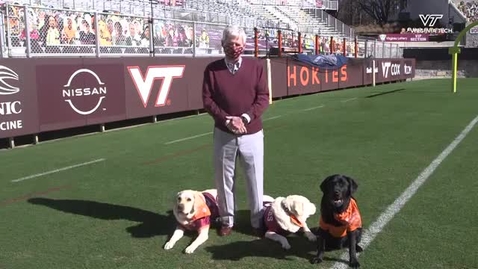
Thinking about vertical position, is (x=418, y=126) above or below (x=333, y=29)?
below

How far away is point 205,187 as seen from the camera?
6.77m

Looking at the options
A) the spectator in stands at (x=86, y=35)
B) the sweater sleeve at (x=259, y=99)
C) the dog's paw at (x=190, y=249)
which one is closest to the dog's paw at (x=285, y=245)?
the dog's paw at (x=190, y=249)

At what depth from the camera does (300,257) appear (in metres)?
4.25

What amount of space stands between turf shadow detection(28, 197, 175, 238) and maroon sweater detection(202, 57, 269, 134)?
1232mm

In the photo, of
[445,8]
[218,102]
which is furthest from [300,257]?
[445,8]

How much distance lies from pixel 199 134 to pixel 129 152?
2.50 m

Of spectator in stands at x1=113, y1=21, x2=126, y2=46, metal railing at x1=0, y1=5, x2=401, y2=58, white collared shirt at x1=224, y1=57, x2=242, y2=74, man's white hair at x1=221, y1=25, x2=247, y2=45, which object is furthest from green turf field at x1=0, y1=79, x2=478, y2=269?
spectator in stands at x1=113, y1=21, x2=126, y2=46

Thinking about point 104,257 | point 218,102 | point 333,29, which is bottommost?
point 104,257

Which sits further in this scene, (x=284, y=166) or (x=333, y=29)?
(x=333, y=29)

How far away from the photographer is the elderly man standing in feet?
14.6

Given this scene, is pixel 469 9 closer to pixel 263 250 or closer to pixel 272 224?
pixel 272 224

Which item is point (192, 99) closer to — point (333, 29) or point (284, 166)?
point (284, 166)

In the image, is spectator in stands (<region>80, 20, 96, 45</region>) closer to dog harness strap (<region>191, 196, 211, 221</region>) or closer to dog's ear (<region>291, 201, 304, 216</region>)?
dog harness strap (<region>191, 196, 211, 221</region>)

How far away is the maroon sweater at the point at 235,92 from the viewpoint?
14.7 feet
